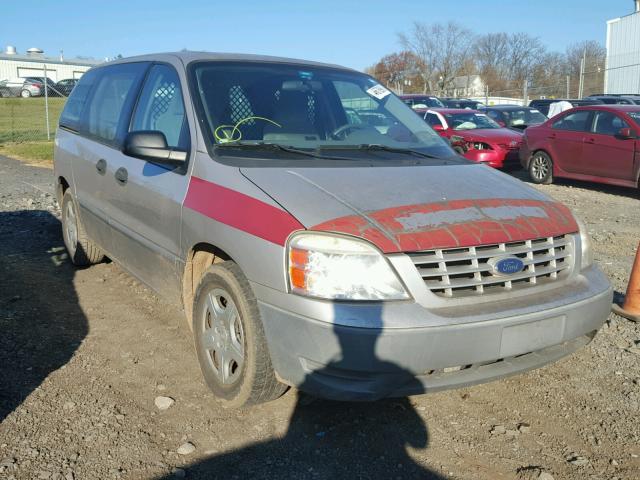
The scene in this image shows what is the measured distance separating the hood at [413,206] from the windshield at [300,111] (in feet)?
1.70

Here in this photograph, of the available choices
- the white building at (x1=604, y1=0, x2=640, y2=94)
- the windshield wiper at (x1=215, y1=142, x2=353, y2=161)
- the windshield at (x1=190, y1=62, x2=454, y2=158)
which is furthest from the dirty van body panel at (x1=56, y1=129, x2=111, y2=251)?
the white building at (x1=604, y1=0, x2=640, y2=94)

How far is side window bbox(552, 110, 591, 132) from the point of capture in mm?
12016

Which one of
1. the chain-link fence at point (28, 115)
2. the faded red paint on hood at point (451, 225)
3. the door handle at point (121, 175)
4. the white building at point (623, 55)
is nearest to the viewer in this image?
the faded red paint on hood at point (451, 225)

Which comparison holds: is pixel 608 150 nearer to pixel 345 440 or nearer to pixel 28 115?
pixel 345 440

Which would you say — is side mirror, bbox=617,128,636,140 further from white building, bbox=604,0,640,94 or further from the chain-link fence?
white building, bbox=604,0,640,94

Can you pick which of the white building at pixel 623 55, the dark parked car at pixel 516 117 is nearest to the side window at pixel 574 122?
the dark parked car at pixel 516 117

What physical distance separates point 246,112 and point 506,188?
5.30 ft

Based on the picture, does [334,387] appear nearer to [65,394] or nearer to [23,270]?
[65,394]

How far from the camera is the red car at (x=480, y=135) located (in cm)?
1374

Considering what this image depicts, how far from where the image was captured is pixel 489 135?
46.5ft

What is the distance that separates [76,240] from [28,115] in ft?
88.8

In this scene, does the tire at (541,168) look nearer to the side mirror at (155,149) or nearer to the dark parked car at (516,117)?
the dark parked car at (516,117)

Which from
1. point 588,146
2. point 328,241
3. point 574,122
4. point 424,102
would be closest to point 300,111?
point 328,241

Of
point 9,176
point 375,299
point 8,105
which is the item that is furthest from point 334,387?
point 8,105
